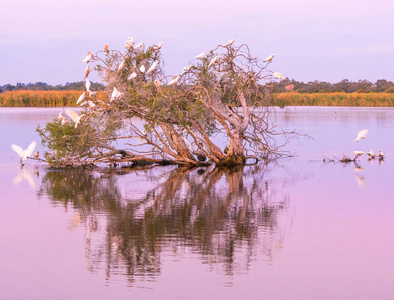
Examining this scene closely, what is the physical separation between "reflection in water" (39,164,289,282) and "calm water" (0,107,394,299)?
0.06 ft

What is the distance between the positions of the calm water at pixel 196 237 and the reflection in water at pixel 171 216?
0.02 metres

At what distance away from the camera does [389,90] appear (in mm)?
83250

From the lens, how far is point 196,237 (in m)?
8.11

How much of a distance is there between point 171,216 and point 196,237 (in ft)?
4.85

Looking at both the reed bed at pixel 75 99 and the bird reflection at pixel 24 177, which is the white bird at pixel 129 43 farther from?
the reed bed at pixel 75 99

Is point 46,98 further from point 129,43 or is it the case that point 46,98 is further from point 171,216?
point 171,216

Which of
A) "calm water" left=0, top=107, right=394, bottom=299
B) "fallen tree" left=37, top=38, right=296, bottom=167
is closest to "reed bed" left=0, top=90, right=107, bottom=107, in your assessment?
"fallen tree" left=37, top=38, right=296, bottom=167

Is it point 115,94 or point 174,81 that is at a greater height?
point 174,81

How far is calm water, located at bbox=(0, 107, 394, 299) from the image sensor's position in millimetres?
6285

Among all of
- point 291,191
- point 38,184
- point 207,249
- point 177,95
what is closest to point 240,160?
point 177,95

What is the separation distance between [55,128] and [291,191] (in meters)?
6.29

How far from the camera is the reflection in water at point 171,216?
23.8 ft

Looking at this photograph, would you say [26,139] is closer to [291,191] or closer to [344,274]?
[291,191]

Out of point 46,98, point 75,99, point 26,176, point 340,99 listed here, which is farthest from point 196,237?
point 340,99
